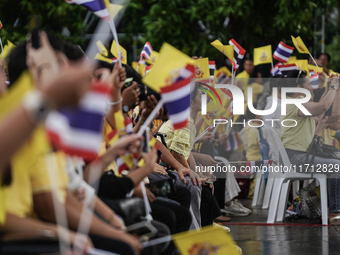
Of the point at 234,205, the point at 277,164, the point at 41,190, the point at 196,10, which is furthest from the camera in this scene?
the point at 196,10

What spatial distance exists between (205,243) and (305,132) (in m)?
3.86

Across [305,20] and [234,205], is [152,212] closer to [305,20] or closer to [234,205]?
[234,205]

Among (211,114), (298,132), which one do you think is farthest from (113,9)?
(298,132)

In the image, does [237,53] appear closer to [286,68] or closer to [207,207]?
[286,68]

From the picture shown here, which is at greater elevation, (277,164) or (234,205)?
(277,164)

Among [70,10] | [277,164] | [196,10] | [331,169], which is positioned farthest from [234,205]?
[70,10]

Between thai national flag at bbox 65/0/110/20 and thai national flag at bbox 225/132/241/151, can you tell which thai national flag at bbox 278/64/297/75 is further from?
thai national flag at bbox 65/0/110/20

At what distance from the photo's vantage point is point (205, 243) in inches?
88.1

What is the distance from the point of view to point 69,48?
240cm

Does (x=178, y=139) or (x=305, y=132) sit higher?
(x=178, y=139)

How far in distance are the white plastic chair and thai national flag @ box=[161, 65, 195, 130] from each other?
365cm

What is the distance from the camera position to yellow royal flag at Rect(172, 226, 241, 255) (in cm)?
221

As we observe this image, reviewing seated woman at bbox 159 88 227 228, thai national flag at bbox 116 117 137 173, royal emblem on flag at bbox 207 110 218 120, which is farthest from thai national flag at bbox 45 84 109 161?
royal emblem on flag at bbox 207 110 218 120

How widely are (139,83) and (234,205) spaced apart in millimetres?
3765
